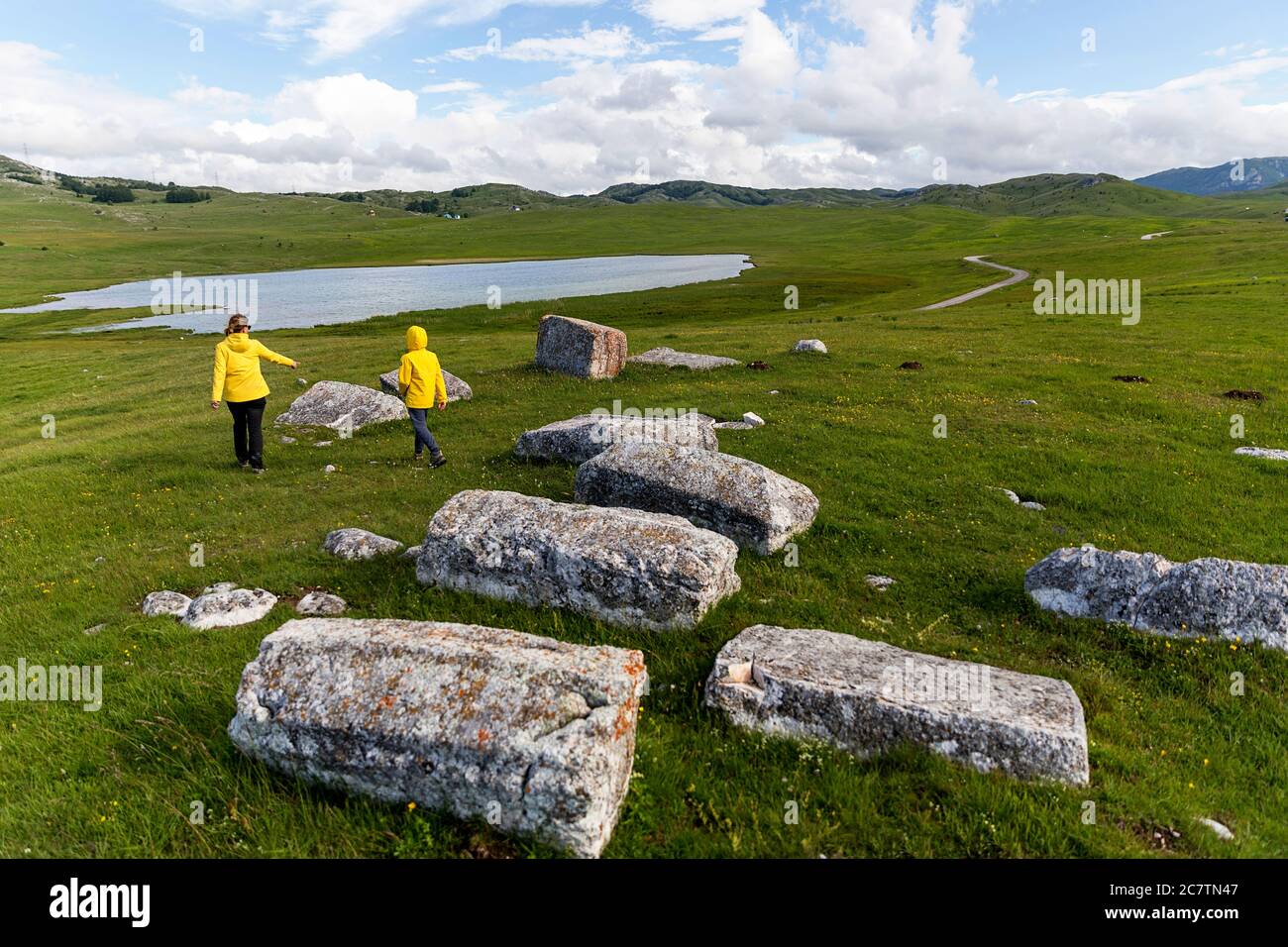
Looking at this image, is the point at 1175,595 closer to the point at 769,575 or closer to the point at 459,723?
the point at 769,575

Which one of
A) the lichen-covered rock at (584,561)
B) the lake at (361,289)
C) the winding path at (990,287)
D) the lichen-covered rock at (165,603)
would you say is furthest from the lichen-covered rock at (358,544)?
the lake at (361,289)

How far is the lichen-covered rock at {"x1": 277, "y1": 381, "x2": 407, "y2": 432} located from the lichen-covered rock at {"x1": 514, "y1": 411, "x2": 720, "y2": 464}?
661cm

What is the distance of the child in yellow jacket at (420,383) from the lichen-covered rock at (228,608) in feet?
25.5

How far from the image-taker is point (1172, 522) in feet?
47.4

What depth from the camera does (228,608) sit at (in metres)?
10.8

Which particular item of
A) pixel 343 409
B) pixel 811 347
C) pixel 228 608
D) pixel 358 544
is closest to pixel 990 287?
pixel 811 347

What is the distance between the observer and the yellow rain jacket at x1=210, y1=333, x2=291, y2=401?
17.7m

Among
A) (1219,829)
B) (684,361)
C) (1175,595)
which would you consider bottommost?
(1219,829)

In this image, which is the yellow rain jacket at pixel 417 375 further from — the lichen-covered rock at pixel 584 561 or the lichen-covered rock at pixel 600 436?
the lichen-covered rock at pixel 584 561

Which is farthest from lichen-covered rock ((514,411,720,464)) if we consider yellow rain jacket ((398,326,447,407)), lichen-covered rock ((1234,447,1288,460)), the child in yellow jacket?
lichen-covered rock ((1234,447,1288,460))

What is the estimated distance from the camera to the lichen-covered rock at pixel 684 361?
1173 inches

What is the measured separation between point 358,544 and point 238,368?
315 inches

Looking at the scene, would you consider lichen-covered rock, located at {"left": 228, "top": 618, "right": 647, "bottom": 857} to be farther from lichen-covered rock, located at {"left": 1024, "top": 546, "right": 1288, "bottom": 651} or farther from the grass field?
lichen-covered rock, located at {"left": 1024, "top": 546, "right": 1288, "bottom": 651}
